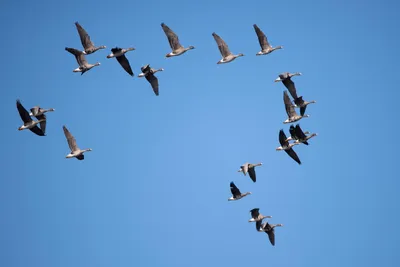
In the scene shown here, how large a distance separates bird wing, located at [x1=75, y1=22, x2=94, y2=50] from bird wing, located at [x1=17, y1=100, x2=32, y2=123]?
6.69 meters

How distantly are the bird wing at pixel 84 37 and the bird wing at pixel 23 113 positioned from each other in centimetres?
669

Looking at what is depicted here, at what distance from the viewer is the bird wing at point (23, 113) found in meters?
96.7

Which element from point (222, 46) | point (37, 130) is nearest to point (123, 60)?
point (222, 46)

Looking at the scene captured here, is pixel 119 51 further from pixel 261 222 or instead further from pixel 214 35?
pixel 261 222

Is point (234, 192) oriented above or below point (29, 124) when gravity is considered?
below

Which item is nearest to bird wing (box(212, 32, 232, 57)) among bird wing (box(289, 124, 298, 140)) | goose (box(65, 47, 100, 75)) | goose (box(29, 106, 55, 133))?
bird wing (box(289, 124, 298, 140))

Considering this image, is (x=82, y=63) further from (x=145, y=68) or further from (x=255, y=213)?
(x=255, y=213)

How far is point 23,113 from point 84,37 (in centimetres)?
772

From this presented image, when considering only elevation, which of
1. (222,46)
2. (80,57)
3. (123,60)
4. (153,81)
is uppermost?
(222,46)

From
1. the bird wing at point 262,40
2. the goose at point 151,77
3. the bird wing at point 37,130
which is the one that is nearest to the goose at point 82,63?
the goose at point 151,77

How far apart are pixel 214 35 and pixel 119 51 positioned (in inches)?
296

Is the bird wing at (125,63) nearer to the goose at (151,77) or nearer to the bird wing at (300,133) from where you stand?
the goose at (151,77)

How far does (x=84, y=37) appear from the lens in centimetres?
9588

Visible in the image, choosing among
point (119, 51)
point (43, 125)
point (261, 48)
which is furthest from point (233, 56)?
point (43, 125)
